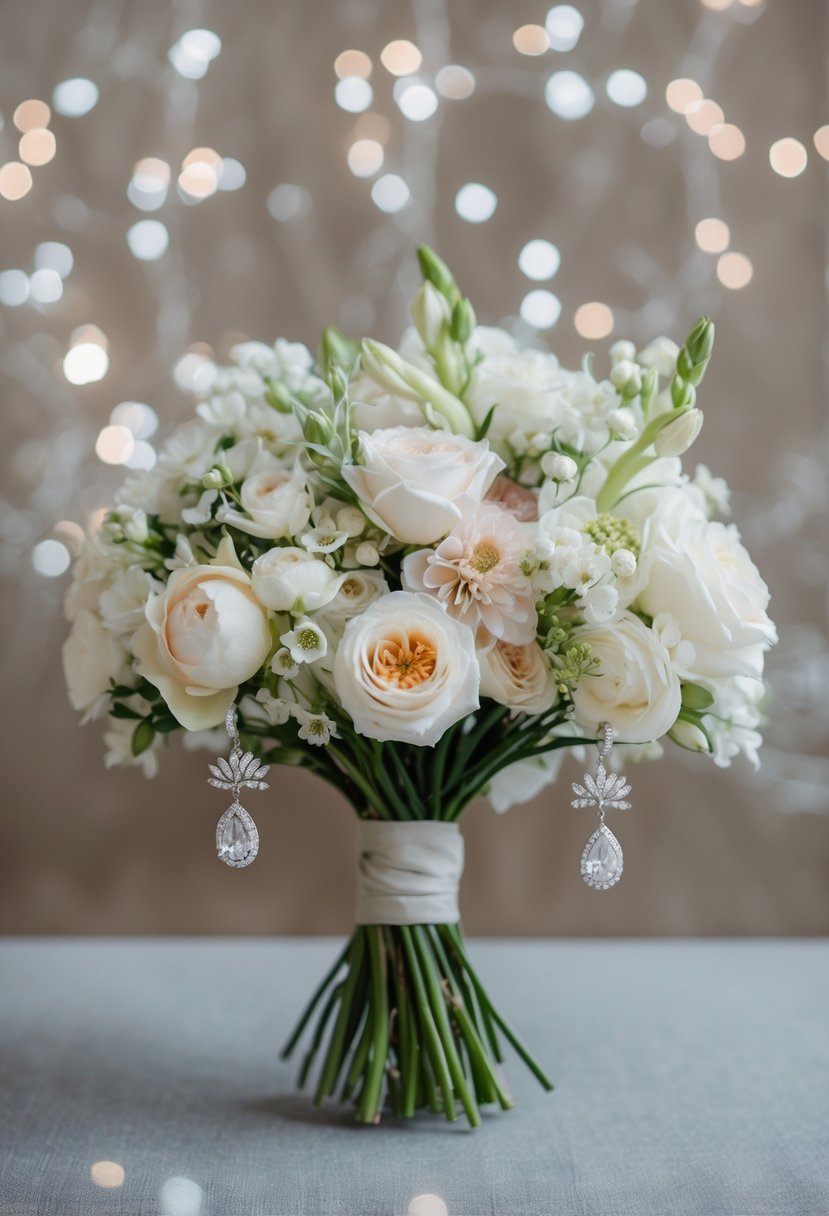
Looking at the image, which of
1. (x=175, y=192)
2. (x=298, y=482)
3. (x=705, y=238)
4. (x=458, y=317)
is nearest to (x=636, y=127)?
(x=705, y=238)

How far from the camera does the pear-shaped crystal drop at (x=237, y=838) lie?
0.75 metres

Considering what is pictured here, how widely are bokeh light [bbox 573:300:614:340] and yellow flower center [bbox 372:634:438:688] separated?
83 centimetres

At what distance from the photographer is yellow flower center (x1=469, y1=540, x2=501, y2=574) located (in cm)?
73

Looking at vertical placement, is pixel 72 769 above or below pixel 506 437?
below

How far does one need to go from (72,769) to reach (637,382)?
0.91 m

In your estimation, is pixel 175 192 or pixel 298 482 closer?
pixel 298 482

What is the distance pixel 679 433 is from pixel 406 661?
264 millimetres

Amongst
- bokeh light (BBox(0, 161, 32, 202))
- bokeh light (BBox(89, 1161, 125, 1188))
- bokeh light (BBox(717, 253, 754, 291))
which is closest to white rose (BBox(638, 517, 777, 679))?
bokeh light (BBox(89, 1161, 125, 1188))

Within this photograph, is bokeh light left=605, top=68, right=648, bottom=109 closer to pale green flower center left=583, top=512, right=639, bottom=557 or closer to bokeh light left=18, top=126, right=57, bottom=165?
bokeh light left=18, top=126, right=57, bottom=165

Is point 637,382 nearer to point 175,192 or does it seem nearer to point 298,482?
point 298,482

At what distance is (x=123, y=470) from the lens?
1.37m

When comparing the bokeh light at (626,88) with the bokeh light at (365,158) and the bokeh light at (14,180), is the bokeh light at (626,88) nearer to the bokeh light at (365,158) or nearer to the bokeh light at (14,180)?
the bokeh light at (365,158)

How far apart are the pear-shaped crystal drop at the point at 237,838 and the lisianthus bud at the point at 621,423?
389 mm

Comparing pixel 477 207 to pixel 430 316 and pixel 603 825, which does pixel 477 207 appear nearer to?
pixel 430 316
